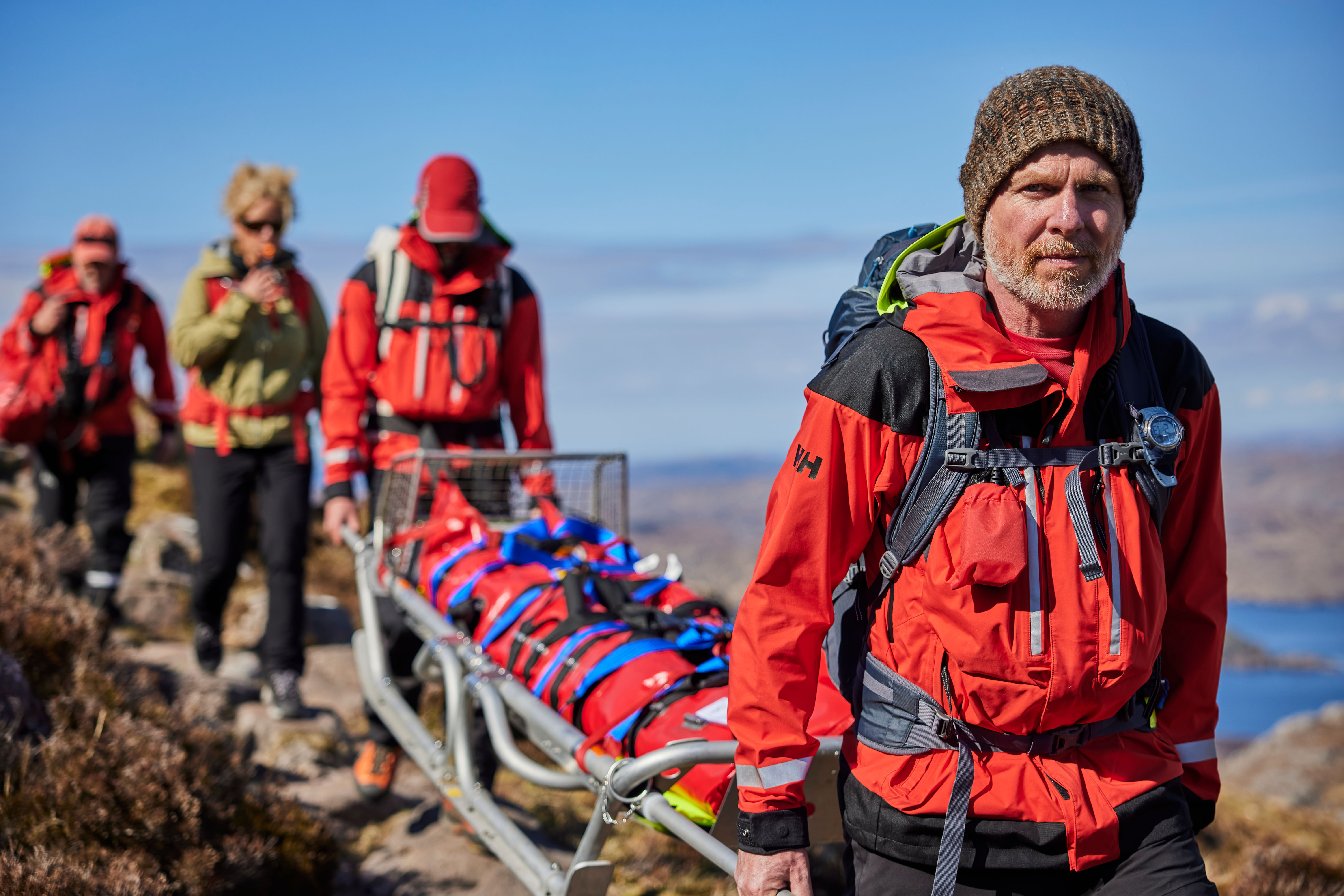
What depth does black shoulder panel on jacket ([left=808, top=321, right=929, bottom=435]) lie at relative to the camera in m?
2.00

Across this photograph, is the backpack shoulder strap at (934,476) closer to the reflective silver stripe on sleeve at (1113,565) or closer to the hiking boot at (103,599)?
the reflective silver stripe on sleeve at (1113,565)

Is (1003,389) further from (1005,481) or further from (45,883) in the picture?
(45,883)

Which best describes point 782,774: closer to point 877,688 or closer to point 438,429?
point 877,688

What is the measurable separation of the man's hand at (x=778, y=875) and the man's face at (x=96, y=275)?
6074mm

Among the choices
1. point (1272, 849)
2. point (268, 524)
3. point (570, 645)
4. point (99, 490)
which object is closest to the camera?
point (570, 645)

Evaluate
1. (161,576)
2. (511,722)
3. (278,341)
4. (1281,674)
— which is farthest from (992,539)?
(1281,674)

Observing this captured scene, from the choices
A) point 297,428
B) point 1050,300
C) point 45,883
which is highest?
point 1050,300

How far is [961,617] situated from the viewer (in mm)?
1949

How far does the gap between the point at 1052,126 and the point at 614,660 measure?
73.8 inches

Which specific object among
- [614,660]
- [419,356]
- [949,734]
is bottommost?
[614,660]

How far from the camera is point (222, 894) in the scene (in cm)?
388

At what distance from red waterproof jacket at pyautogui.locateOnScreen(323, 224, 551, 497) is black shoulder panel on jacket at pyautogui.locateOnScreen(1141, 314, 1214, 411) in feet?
10.5

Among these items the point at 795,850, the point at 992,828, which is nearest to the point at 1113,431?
the point at 992,828

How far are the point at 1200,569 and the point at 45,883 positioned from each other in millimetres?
3279
